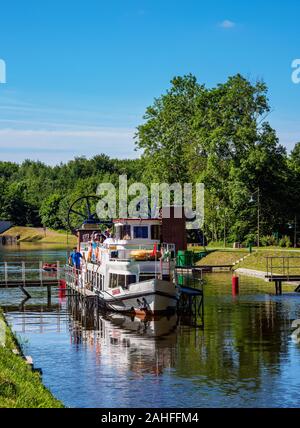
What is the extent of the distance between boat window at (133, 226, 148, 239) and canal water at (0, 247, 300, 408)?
7.35 m

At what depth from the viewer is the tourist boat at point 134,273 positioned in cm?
5428

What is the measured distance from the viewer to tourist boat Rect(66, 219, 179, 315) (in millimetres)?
54281

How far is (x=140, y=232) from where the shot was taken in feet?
211

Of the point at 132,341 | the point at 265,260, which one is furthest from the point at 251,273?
the point at 132,341

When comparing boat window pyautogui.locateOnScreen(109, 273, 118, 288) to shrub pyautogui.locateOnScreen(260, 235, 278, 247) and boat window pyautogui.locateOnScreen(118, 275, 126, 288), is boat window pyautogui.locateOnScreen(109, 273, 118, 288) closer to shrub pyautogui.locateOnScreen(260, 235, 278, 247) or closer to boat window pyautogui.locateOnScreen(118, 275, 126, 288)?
boat window pyautogui.locateOnScreen(118, 275, 126, 288)

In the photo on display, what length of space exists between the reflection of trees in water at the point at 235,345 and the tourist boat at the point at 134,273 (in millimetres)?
3932

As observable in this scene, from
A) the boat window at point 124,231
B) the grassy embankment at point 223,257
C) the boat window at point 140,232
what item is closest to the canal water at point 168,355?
the boat window at point 124,231

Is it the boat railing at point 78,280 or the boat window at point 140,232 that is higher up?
the boat window at point 140,232

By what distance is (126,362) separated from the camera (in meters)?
39.1

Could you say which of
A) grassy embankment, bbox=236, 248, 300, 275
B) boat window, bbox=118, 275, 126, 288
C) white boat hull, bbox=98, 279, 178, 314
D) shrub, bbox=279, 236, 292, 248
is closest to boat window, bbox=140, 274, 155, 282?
white boat hull, bbox=98, 279, 178, 314

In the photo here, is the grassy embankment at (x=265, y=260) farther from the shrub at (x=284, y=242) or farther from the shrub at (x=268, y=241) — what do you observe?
the shrub at (x=268, y=241)

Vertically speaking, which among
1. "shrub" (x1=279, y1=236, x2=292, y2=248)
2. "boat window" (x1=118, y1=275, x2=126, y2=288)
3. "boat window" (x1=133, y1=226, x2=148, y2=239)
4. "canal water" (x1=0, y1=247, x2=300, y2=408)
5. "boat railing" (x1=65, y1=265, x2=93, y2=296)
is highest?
"boat window" (x1=133, y1=226, x2=148, y2=239)

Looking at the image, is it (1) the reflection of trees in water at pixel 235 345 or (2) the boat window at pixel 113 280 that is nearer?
(1) the reflection of trees in water at pixel 235 345
